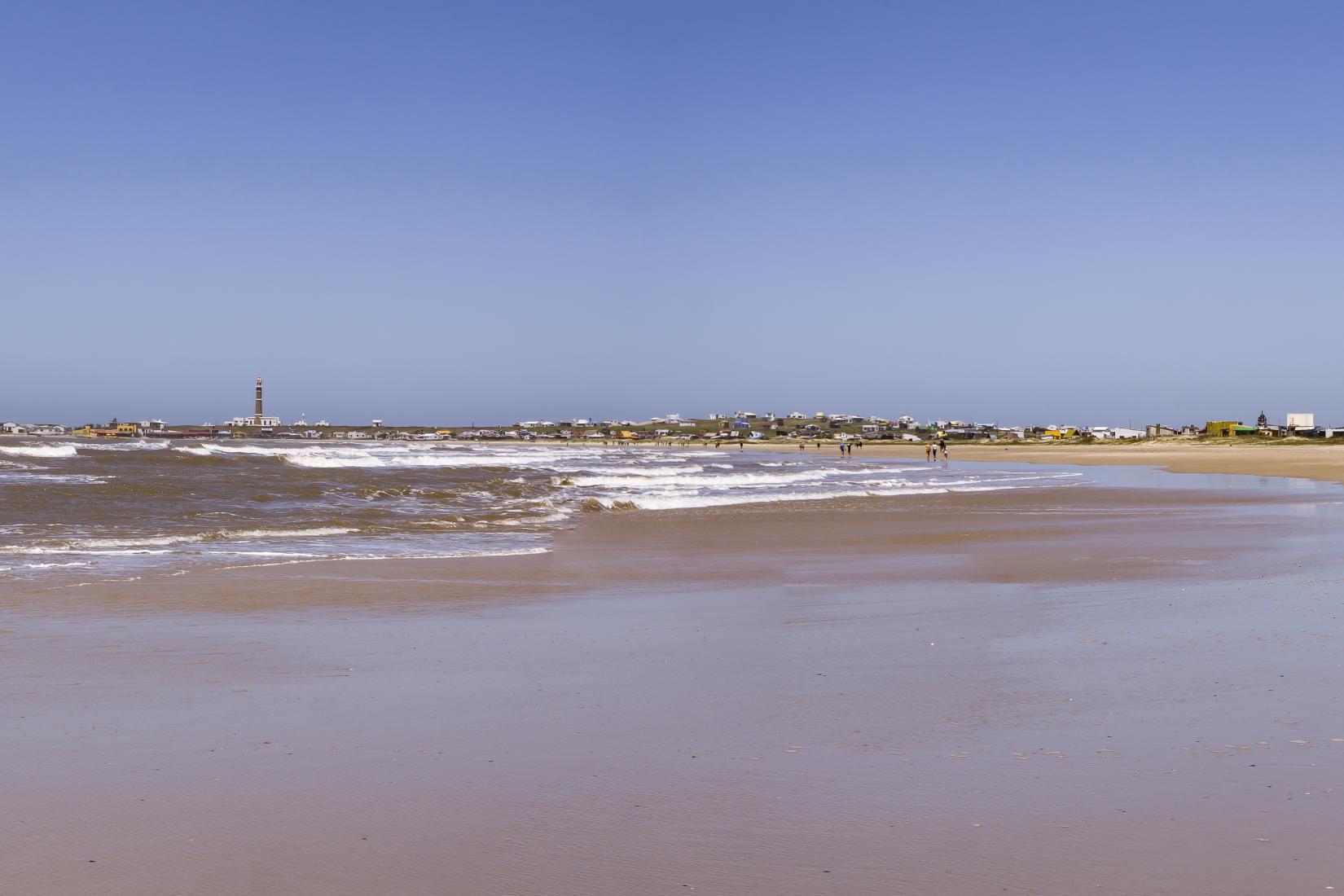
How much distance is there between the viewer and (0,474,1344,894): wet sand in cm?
369

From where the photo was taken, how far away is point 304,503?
22031 millimetres

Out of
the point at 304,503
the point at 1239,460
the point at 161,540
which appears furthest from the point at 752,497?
the point at 1239,460

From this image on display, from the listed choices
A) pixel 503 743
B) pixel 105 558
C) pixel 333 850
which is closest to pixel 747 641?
pixel 503 743

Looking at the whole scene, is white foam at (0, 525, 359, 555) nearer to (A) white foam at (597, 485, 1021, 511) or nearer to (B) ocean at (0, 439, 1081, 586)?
(B) ocean at (0, 439, 1081, 586)

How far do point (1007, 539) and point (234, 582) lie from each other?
10621 millimetres

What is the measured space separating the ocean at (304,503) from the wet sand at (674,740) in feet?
11.6

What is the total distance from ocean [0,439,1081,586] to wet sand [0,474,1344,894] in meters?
3.53

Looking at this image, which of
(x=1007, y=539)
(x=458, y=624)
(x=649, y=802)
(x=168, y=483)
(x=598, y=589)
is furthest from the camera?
(x=168, y=483)

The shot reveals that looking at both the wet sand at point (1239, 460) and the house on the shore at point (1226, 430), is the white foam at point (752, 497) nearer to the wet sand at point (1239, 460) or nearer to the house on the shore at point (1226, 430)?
the wet sand at point (1239, 460)

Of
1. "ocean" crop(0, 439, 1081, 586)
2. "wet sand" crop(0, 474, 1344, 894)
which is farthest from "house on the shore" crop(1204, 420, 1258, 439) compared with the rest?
"wet sand" crop(0, 474, 1344, 894)

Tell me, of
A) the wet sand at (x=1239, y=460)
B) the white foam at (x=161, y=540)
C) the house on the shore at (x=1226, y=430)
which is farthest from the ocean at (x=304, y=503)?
the house on the shore at (x=1226, y=430)

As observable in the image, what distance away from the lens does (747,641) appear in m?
7.78

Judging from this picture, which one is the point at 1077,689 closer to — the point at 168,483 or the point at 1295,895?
the point at 1295,895

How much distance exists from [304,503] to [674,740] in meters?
18.4
